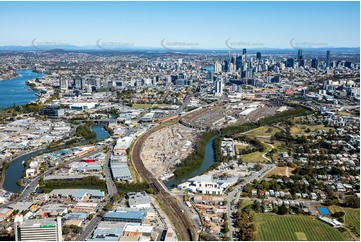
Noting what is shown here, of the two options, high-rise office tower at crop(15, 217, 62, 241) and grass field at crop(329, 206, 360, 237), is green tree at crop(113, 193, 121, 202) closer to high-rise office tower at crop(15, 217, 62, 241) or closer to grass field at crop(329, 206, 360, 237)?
high-rise office tower at crop(15, 217, 62, 241)

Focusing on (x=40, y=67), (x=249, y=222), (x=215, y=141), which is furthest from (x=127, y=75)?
(x=249, y=222)

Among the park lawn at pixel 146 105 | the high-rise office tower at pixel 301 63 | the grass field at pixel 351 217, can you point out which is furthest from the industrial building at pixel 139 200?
the high-rise office tower at pixel 301 63

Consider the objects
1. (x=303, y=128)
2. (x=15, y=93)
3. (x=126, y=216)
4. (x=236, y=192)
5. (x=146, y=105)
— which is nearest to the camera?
(x=126, y=216)

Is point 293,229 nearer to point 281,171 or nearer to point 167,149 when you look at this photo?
point 281,171

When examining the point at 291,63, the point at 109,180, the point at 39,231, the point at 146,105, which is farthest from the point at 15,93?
the point at 291,63

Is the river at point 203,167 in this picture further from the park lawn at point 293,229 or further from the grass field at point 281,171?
the park lawn at point 293,229

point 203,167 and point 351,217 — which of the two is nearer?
point 351,217

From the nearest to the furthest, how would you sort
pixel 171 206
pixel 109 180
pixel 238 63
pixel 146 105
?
pixel 171 206 → pixel 109 180 → pixel 146 105 → pixel 238 63
